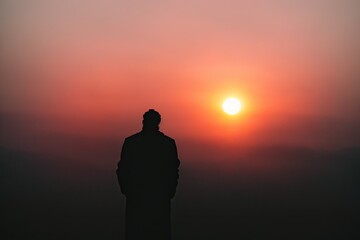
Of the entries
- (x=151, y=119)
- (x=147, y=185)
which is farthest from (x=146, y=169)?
(x=151, y=119)

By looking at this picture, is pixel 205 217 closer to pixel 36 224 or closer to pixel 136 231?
pixel 36 224

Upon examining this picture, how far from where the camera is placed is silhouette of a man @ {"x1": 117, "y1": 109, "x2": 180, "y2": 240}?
23.5 feet

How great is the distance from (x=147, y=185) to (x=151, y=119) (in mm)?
717

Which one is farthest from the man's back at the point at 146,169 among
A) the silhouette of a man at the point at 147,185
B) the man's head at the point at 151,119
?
the man's head at the point at 151,119

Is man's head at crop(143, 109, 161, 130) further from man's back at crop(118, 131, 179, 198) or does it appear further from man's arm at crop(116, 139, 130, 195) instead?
man's arm at crop(116, 139, 130, 195)

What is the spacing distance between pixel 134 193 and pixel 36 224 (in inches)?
1348

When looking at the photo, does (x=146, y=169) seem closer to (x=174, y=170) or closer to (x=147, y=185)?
(x=147, y=185)

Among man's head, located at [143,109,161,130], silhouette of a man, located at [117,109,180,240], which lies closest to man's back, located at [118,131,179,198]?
silhouette of a man, located at [117,109,180,240]

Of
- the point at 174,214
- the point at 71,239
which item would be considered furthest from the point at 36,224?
the point at 174,214

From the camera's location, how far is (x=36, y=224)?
40.1m

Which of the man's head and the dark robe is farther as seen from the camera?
the dark robe

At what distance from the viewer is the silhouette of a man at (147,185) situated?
Result: 716cm

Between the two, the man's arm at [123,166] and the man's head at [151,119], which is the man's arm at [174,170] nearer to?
the man's head at [151,119]

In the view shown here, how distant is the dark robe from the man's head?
192 millimetres
